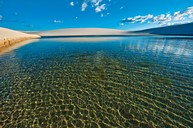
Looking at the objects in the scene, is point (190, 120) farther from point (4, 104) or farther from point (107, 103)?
point (4, 104)

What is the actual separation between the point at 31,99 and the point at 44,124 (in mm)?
3283

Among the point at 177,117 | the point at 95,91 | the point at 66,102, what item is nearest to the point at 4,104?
the point at 66,102

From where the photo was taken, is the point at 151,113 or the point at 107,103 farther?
the point at 107,103

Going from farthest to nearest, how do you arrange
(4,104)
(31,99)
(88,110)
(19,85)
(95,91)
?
(19,85) < (95,91) < (31,99) < (4,104) < (88,110)

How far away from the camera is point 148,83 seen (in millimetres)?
12469

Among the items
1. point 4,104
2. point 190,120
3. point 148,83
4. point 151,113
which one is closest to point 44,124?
point 4,104

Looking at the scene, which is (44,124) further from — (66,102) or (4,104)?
(4,104)

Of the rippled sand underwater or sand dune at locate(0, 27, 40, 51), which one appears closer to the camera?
the rippled sand underwater

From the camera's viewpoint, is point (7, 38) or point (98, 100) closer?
point (98, 100)

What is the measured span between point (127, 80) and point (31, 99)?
861cm

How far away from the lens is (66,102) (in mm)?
9477

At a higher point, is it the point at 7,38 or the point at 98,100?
the point at 98,100

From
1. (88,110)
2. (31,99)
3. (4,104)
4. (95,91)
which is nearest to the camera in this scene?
(88,110)

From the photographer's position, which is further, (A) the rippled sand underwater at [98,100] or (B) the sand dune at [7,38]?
(B) the sand dune at [7,38]
